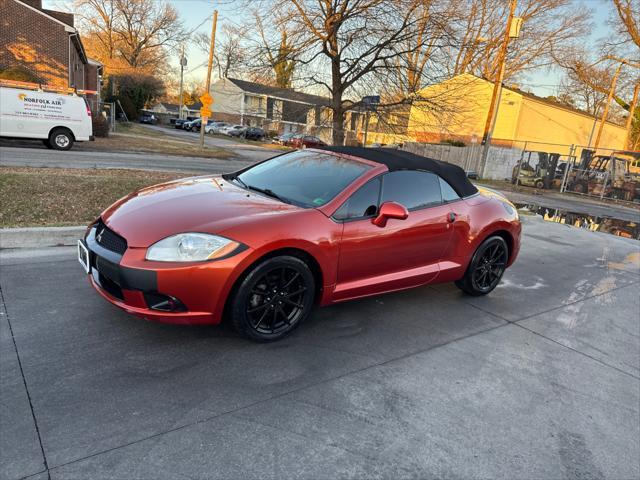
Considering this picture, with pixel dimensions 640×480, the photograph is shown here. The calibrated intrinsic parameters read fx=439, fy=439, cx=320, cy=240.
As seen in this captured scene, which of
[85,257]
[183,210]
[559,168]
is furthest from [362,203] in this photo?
[559,168]

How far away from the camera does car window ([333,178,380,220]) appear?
3.69 meters

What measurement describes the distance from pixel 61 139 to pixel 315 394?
15.1m

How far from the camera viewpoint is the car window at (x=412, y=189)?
4047 mm

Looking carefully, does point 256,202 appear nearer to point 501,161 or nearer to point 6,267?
point 6,267

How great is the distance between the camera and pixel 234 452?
2342 mm

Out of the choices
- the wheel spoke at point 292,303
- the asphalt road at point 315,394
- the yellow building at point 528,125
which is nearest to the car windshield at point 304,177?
the wheel spoke at point 292,303

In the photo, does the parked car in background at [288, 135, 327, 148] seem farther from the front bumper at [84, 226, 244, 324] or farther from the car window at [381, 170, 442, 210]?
the front bumper at [84, 226, 244, 324]

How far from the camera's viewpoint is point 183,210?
3395 millimetres

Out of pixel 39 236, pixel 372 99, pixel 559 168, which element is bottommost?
pixel 39 236

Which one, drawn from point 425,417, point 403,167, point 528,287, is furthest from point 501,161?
point 425,417

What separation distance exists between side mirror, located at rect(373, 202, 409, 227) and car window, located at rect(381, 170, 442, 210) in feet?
0.90

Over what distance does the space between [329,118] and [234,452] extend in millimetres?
16009

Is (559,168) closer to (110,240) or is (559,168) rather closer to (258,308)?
(258,308)

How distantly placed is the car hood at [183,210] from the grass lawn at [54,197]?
2841 mm
